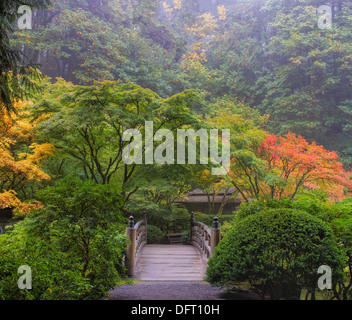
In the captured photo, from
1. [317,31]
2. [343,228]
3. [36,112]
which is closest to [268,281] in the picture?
[343,228]

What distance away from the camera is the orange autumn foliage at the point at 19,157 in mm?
6867

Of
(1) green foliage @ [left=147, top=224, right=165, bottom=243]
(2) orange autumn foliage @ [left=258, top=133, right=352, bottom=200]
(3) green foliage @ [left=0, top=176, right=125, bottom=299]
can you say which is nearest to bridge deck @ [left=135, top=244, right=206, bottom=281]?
(1) green foliage @ [left=147, top=224, right=165, bottom=243]

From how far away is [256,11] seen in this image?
23328 mm

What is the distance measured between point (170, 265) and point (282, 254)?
4.97 meters

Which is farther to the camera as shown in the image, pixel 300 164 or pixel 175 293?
pixel 300 164

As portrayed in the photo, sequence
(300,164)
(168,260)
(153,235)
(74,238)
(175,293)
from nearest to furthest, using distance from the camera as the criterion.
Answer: (74,238) < (175,293) < (168,260) < (300,164) < (153,235)

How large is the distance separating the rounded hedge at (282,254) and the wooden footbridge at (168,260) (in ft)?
Result: 10.6

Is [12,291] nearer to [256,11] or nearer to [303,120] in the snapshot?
[303,120]

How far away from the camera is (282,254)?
3.68 m

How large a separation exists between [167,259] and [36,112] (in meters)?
5.64

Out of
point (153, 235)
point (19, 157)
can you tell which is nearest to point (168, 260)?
point (153, 235)

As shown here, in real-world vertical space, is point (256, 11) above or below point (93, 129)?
above

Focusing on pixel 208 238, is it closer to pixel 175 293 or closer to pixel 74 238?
pixel 175 293

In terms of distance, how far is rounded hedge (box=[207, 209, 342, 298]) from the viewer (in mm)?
3574
